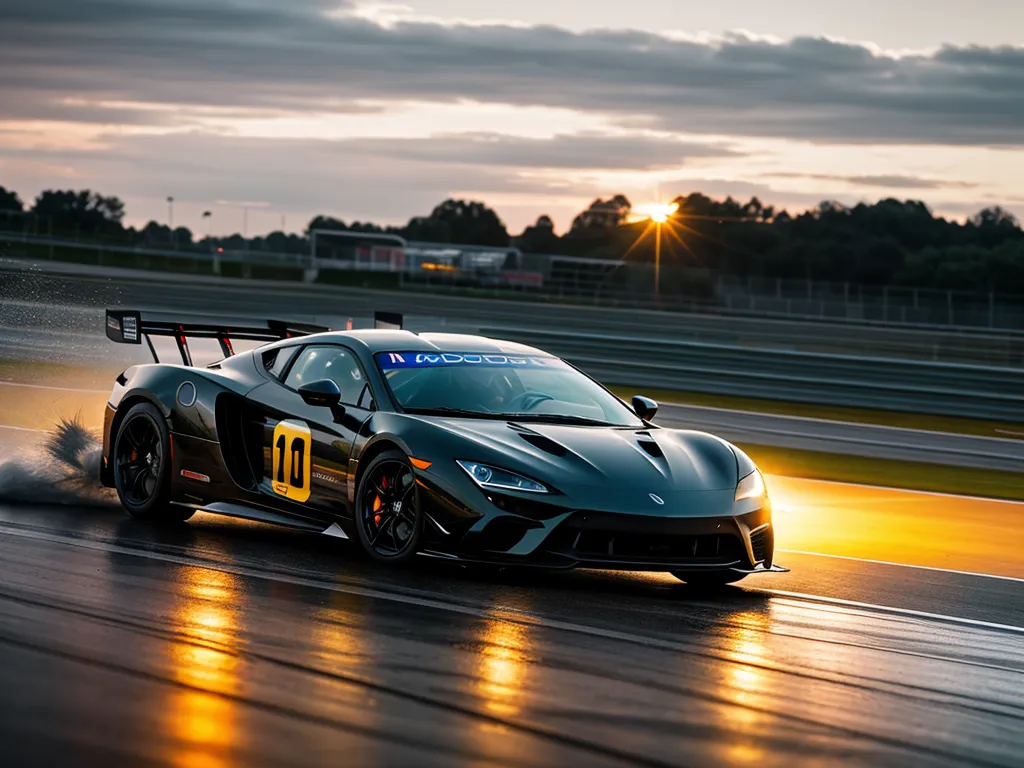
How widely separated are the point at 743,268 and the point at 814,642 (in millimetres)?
90556

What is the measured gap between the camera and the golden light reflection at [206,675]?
484 cm

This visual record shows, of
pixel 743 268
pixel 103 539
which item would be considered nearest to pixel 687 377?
pixel 103 539

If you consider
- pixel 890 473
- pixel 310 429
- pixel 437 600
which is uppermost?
pixel 310 429

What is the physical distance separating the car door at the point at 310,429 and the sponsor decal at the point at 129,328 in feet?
4.56

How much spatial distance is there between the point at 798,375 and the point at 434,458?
15504 mm

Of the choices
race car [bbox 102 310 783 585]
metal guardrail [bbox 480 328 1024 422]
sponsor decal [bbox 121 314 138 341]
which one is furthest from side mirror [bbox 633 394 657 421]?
metal guardrail [bbox 480 328 1024 422]

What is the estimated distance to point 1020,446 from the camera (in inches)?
758

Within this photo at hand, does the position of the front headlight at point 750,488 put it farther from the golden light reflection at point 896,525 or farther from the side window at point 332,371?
the side window at point 332,371

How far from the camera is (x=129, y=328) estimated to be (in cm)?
1098

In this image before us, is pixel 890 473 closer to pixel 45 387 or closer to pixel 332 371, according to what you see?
pixel 45 387

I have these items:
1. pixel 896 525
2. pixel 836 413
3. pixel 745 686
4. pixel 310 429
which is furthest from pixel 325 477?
pixel 836 413

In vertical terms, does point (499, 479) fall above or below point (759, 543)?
above

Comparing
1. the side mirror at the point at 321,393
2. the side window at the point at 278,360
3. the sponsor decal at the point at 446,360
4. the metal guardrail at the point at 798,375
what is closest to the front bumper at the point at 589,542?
the side mirror at the point at 321,393

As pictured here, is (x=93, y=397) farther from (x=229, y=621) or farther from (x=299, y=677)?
(x=299, y=677)
